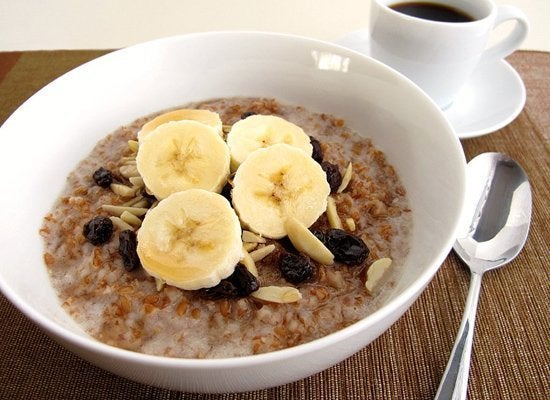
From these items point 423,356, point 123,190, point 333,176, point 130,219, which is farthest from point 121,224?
point 423,356

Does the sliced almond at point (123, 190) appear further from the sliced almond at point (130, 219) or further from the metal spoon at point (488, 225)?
the metal spoon at point (488, 225)

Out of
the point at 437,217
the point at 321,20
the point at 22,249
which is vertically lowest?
the point at 321,20

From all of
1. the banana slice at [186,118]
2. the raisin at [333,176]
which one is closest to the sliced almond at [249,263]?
the raisin at [333,176]

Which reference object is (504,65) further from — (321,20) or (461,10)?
(321,20)

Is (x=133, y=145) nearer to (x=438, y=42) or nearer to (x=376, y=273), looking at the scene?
(x=376, y=273)

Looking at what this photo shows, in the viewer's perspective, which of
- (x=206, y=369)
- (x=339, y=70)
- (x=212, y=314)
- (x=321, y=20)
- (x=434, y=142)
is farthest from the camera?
(x=321, y=20)

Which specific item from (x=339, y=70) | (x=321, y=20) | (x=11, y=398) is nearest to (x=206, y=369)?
(x=11, y=398)
